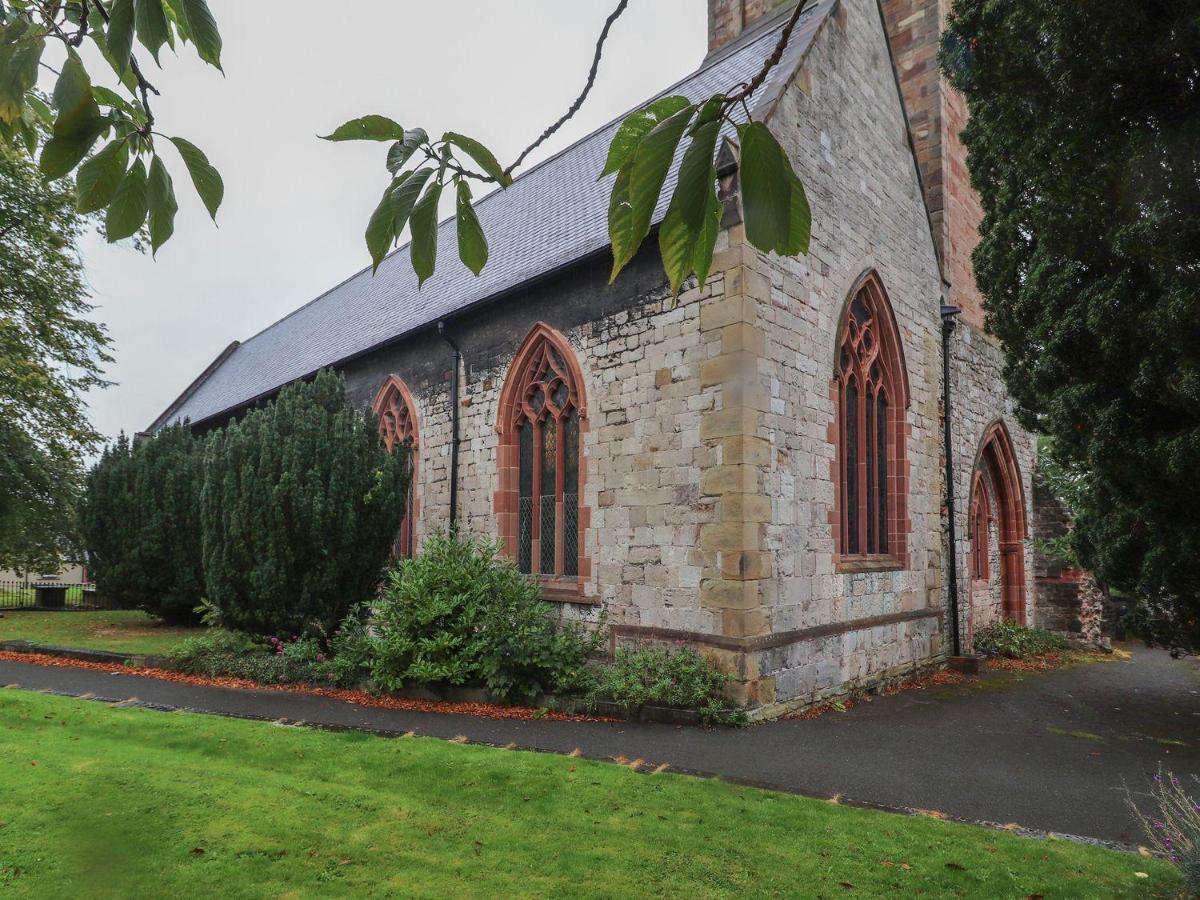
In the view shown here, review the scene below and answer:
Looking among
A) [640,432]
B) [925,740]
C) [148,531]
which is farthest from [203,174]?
[148,531]

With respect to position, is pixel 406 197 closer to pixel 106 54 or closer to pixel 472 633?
pixel 106 54

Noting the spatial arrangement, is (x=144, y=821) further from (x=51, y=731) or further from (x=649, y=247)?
(x=649, y=247)

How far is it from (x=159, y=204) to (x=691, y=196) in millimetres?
1076

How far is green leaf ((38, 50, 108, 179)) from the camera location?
1402 millimetres

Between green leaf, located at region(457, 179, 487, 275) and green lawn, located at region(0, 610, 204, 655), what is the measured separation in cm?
1214

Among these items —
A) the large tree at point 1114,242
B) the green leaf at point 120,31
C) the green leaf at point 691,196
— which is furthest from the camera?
the large tree at point 1114,242

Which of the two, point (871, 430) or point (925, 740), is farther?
point (871, 430)

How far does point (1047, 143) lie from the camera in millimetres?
5566

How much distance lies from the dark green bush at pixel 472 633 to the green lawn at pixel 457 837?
241 centimetres

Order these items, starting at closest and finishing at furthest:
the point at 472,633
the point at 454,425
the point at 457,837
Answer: the point at 457,837, the point at 472,633, the point at 454,425

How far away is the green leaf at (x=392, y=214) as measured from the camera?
146 centimetres

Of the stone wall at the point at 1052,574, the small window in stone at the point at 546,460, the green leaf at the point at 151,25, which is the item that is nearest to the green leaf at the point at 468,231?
the green leaf at the point at 151,25

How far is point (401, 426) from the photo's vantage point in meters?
13.8

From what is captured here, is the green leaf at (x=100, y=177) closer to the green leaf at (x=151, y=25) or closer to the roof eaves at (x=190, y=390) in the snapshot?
the green leaf at (x=151, y=25)
